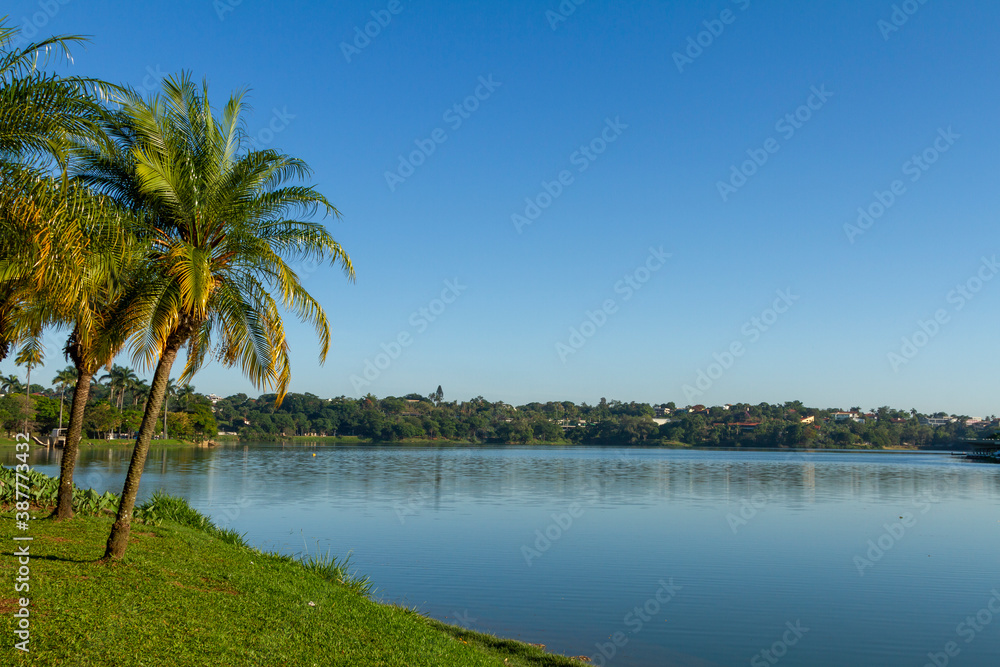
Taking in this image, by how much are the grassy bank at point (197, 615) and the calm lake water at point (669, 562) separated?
3481 millimetres

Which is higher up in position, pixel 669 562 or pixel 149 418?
pixel 149 418

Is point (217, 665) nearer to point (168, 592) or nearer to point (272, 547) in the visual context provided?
point (168, 592)

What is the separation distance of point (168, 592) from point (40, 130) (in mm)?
7299

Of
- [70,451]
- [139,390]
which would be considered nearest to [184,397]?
[139,390]

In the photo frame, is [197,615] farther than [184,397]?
No

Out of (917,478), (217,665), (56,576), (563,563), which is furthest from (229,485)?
(917,478)

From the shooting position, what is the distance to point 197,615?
33.9 ft

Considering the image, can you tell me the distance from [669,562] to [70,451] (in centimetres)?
1794

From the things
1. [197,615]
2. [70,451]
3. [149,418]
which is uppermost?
[149,418]

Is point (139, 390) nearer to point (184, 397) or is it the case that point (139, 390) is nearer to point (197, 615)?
point (184, 397)

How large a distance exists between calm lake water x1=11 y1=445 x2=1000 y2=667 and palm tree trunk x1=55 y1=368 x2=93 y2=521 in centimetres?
782

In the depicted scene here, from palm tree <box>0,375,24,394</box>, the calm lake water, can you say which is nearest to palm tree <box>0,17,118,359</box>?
the calm lake water

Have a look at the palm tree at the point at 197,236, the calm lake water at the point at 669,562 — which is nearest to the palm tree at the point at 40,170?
the palm tree at the point at 197,236

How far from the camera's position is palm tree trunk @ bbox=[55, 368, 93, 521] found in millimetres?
16484
